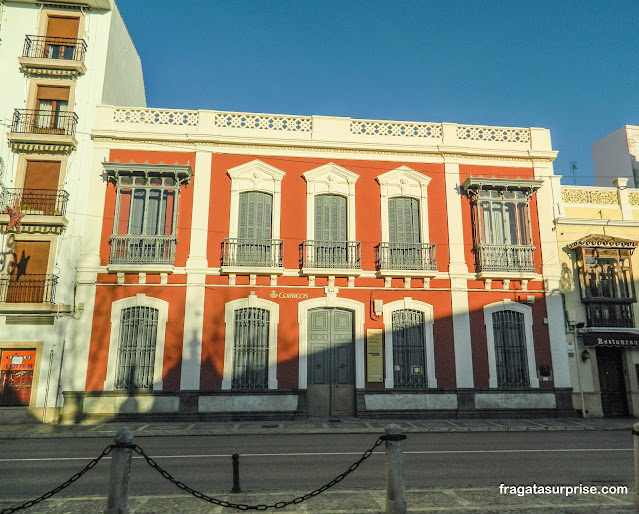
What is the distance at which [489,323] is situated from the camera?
1650 cm

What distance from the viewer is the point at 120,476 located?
17.6 ft

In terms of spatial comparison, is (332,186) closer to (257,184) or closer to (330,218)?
(330,218)

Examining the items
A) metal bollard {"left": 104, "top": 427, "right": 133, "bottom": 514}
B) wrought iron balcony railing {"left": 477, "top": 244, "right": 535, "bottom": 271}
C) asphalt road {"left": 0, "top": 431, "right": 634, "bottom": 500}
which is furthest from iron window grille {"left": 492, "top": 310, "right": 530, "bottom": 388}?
metal bollard {"left": 104, "top": 427, "right": 133, "bottom": 514}

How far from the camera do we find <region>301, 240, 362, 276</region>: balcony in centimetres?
1609

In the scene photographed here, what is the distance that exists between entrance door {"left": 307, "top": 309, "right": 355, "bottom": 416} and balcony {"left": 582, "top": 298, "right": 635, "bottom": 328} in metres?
8.75

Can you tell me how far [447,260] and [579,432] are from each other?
673 centimetres

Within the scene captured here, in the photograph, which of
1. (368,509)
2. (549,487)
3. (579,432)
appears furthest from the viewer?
(579,432)

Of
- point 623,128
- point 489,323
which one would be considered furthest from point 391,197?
point 623,128

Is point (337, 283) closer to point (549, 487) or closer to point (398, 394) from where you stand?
point (398, 394)

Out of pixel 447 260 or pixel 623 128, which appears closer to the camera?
pixel 447 260

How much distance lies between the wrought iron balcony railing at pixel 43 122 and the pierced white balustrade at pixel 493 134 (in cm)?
1473

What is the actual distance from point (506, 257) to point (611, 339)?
4.49m

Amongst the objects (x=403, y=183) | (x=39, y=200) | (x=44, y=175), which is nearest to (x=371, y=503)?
(x=403, y=183)

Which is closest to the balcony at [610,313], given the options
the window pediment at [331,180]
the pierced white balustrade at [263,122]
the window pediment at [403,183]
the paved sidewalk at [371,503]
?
the window pediment at [403,183]
